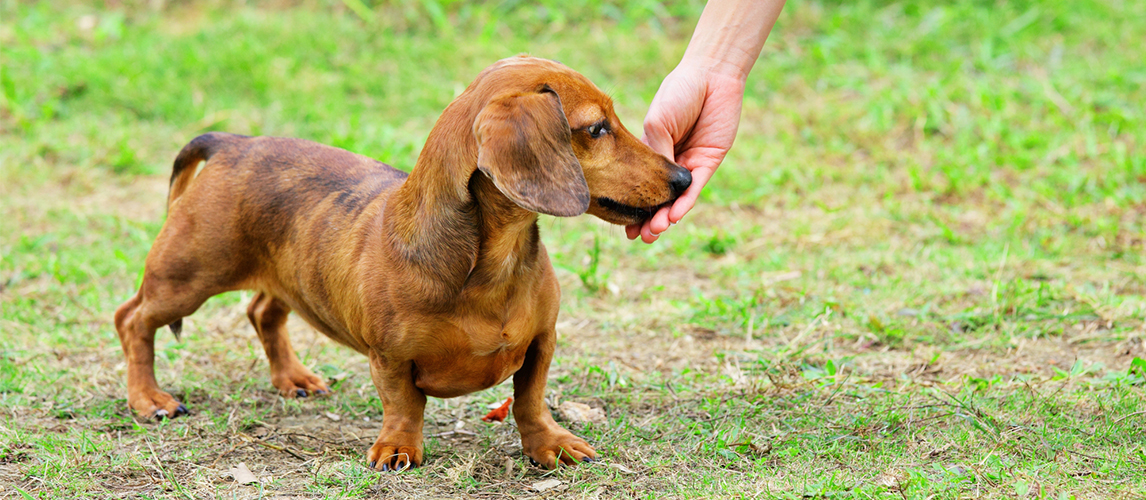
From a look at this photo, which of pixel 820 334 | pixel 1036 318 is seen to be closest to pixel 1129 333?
pixel 1036 318

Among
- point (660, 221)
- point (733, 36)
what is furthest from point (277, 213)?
point (733, 36)

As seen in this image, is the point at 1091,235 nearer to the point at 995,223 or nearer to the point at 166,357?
the point at 995,223

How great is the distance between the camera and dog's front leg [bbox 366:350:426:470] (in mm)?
3365

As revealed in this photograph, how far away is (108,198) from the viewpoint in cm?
711

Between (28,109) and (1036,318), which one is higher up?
(1036,318)

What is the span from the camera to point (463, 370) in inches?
131

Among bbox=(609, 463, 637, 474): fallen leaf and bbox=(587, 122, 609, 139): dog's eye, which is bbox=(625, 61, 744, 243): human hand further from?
bbox=(609, 463, 637, 474): fallen leaf

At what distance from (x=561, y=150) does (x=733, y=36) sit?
1423 millimetres

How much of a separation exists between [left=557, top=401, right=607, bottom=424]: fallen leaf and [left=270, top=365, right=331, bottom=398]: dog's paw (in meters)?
1.12

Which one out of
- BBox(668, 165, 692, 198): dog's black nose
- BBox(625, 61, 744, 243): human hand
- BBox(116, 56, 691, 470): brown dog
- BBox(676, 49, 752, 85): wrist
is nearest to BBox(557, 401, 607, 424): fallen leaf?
BBox(116, 56, 691, 470): brown dog

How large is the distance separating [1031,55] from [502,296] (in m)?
7.25

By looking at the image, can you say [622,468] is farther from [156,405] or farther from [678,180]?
[156,405]

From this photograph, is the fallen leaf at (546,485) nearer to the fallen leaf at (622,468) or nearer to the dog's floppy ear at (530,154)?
the fallen leaf at (622,468)

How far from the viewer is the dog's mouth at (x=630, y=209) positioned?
3.21 meters
